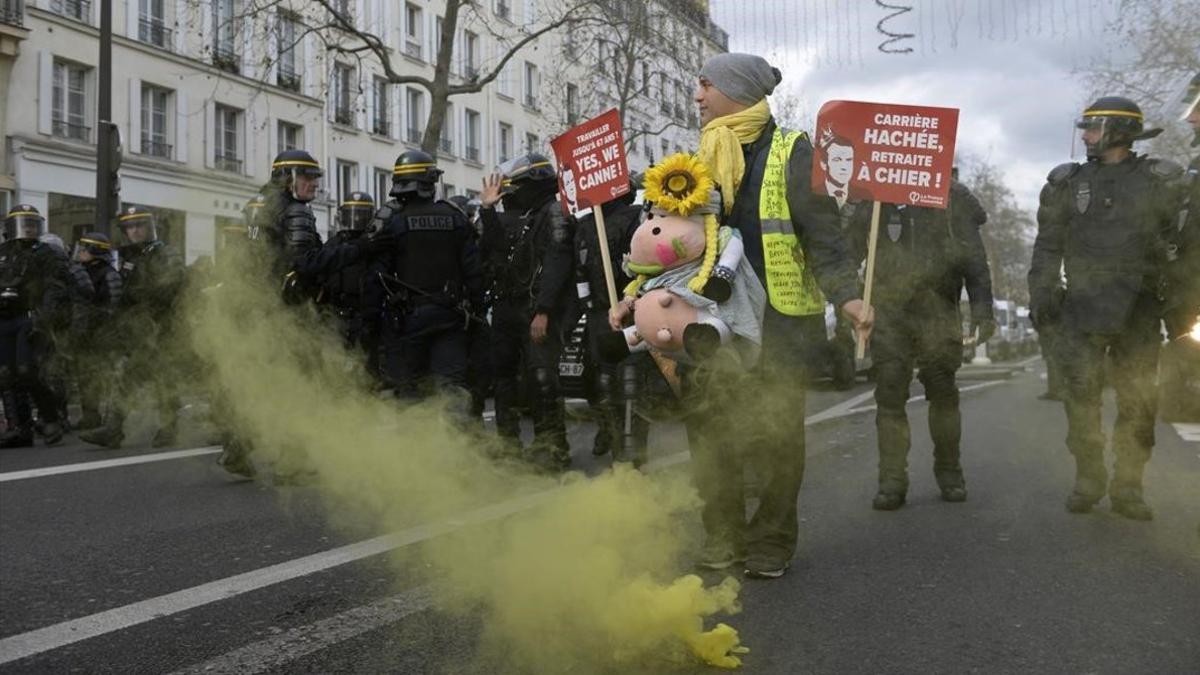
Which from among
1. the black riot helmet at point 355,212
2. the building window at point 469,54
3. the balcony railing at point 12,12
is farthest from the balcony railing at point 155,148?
the building window at point 469,54

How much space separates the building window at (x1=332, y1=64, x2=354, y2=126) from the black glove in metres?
27.7

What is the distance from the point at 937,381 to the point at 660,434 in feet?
11.1

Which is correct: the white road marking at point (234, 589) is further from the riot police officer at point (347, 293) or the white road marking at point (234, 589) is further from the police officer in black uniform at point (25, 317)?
the police officer in black uniform at point (25, 317)

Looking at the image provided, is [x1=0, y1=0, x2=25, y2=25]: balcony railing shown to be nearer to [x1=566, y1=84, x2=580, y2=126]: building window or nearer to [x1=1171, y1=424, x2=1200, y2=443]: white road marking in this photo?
[x1=566, y1=84, x2=580, y2=126]: building window

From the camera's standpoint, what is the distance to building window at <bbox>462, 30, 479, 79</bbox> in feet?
134

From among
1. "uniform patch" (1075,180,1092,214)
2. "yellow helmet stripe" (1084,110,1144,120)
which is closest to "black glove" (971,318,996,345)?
"uniform patch" (1075,180,1092,214)

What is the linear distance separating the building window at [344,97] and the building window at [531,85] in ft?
38.0

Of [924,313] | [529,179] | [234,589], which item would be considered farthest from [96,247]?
[924,313]

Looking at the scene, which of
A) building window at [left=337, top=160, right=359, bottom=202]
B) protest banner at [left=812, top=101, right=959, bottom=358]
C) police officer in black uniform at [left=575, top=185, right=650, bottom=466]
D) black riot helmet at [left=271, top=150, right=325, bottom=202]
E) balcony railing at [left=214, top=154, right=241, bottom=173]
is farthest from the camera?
building window at [left=337, top=160, right=359, bottom=202]

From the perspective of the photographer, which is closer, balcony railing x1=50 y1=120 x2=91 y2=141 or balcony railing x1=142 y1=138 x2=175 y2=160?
balcony railing x1=142 y1=138 x2=175 y2=160

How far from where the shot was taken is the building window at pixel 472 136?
4297cm

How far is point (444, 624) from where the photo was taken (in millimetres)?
3760

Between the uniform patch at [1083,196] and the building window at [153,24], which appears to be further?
the building window at [153,24]

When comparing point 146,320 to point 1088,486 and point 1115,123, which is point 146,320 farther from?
point 1115,123
